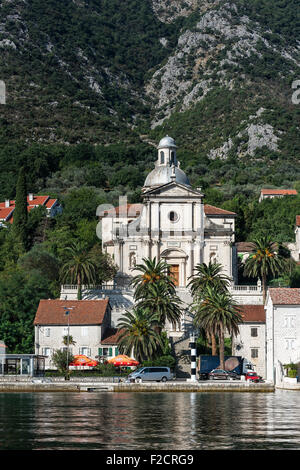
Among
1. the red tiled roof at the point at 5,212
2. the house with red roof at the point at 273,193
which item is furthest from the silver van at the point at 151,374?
the house with red roof at the point at 273,193

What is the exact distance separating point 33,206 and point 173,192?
46.1m

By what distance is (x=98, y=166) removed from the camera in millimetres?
179875

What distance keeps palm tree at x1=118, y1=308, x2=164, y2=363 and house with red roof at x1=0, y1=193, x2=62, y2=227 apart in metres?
59.9

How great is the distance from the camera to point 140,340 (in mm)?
83125

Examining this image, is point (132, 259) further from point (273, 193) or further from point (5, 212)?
point (273, 193)

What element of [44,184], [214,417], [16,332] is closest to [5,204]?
[44,184]

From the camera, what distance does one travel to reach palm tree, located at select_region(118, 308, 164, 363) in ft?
273

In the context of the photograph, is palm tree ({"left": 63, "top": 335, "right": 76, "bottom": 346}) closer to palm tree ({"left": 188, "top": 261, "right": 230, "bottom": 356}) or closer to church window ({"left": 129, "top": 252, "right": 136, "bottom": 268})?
palm tree ({"left": 188, "top": 261, "right": 230, "bottom": 356})

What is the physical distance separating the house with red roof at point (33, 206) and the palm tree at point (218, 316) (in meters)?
60.2

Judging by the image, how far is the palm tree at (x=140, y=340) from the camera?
8306cm

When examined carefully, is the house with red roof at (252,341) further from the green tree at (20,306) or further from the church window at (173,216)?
the green tree at (20,306)

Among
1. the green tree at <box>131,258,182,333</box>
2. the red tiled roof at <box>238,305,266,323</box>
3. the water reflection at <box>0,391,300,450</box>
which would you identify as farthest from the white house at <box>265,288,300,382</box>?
the water reflection at <box>0,391,300,450</box>

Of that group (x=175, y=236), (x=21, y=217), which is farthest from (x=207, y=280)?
(x=21, y=217)

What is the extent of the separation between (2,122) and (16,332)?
113908 mm
